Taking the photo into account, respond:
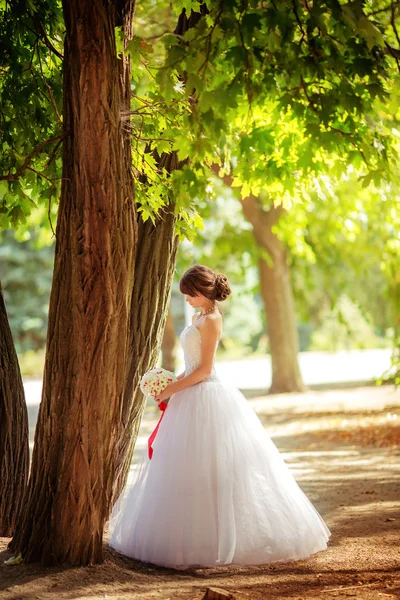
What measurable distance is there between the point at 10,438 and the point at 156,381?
1309mm

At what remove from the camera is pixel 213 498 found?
5.79 meters

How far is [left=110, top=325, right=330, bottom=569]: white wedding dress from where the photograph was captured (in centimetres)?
568

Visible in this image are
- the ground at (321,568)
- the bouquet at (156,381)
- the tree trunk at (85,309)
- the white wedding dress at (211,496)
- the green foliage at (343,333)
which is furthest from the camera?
the green foliage at (343,333)

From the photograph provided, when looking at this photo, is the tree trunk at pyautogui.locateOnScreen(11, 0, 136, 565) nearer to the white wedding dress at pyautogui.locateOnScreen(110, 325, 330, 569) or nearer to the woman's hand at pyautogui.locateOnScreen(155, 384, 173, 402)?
the white wedding dress at pyautogui.locateOnScreen(110, 325, 330, 569)

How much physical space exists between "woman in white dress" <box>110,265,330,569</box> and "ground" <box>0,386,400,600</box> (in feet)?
0.42

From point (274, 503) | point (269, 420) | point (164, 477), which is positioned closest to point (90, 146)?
point (164, 477)

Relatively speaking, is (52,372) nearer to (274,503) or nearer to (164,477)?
(164,477)

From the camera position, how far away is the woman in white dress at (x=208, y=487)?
18.7 feet

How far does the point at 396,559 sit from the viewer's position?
Result: 5.79 m

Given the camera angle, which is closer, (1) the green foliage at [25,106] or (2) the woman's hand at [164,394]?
(2) the woman's hand at [164,394]

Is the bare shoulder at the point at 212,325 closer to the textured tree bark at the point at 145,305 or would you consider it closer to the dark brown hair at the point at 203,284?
the dark brown hair at the point at 203,284

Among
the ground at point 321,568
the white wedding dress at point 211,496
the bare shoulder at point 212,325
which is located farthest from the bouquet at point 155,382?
the ground at point 321,568

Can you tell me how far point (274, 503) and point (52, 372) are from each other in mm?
1824

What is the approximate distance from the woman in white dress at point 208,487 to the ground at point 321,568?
0.42 feet
